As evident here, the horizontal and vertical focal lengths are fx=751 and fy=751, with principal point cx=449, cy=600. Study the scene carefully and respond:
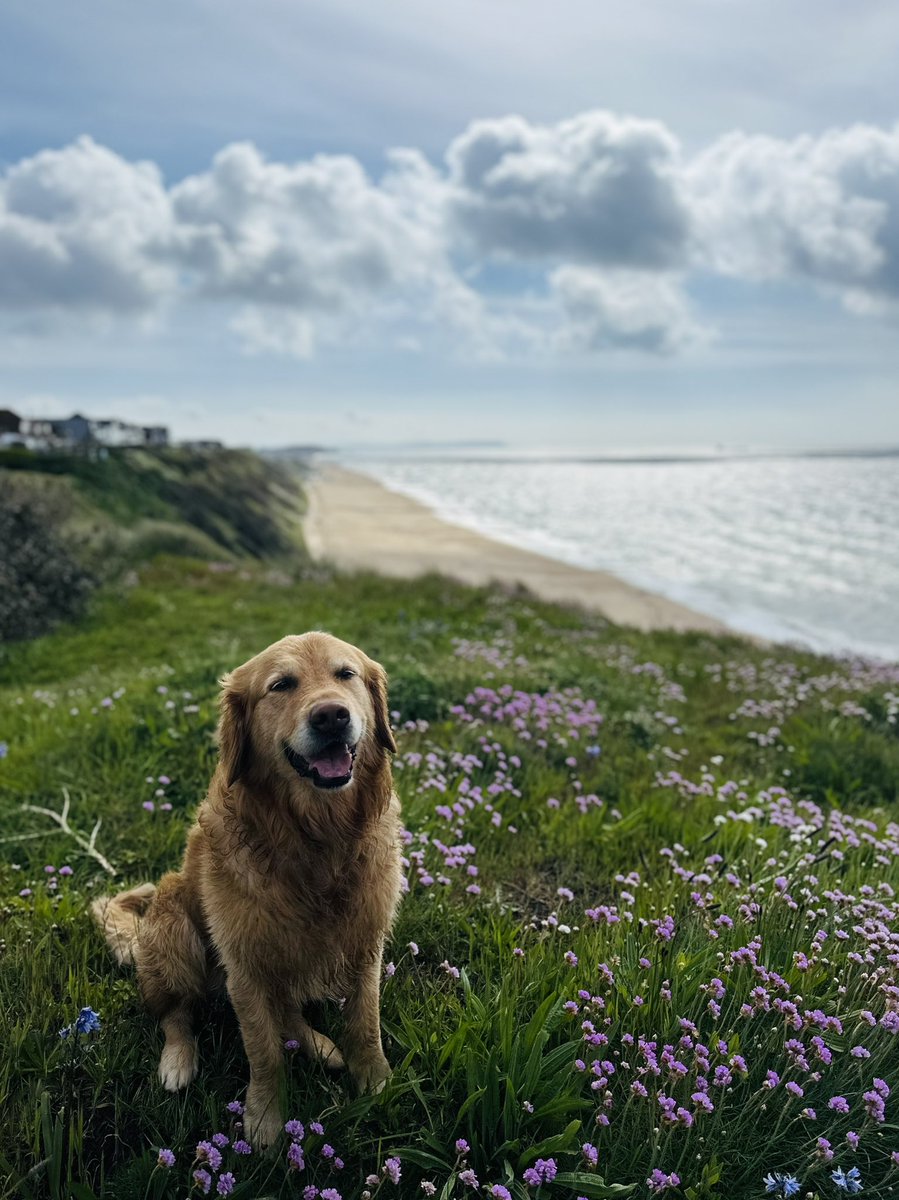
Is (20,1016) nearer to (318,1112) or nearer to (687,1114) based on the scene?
(318,1112)

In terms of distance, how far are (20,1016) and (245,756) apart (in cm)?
147

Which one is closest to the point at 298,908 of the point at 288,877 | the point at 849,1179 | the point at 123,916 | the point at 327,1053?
the point at 288,877

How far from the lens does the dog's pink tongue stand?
2.90m

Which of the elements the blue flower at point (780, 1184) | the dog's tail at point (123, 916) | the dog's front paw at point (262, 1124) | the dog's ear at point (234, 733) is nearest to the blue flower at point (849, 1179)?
the blue flower at point (780, 1184)

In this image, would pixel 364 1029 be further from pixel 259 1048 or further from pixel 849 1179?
pixel 849 1179

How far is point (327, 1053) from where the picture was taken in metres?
3.12

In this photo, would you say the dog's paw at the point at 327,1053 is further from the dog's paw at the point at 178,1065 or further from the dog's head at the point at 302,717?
the dog's head at the point at 302,717

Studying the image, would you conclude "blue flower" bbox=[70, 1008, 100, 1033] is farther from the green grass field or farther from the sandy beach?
the sandy beach

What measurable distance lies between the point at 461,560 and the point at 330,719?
30.9 m

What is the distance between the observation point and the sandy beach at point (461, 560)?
2320 centimetres

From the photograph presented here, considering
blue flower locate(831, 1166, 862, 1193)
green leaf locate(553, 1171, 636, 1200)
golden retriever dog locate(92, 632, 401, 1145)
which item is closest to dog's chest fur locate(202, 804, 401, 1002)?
golden retriever dog locate(92, 632, 401, 1145)

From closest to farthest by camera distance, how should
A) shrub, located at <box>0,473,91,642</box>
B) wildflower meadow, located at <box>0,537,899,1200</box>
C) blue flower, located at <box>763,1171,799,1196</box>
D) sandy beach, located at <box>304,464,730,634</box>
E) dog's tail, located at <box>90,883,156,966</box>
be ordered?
blue flower, located at <box>763,1171,799,1196</box>
wildflower meadow, located at <box>0,537,899,1200</box>
dog's tail, located at <box>90,883,156,966</box>
shrub, located at <box>0,473,91,642</box>
sandy beach, located at <box>304,464,730,634</box>

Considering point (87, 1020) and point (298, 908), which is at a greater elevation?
point (298, 908)

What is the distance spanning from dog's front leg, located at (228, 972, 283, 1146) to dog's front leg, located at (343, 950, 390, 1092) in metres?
0.29
